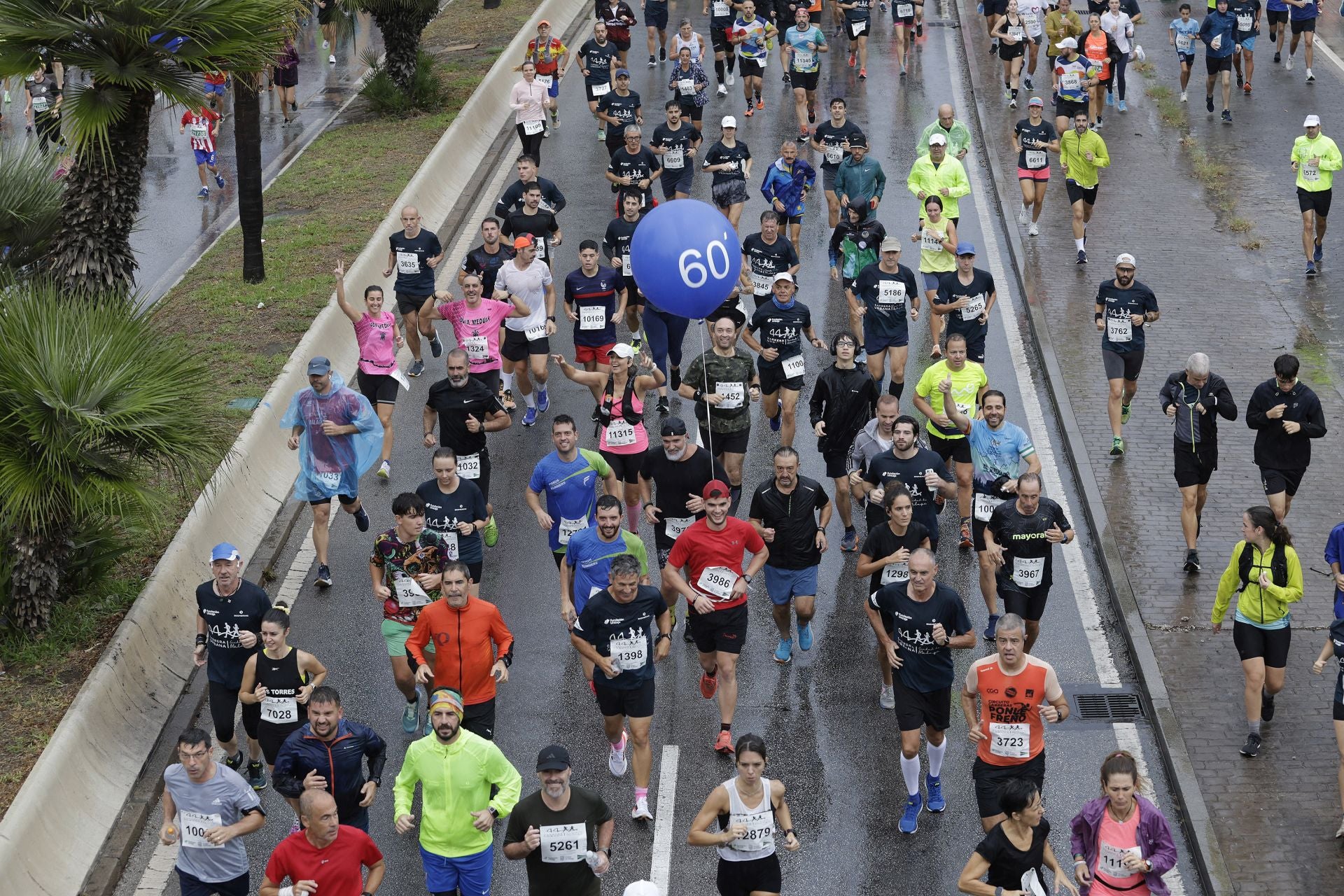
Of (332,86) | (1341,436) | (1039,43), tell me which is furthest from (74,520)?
(1039,43)

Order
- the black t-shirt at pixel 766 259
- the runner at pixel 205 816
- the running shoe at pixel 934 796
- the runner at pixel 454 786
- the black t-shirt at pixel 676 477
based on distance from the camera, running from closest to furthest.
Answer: the runner at pixel 454 786 → the runner at pixel 205 816 → the running shoe at pixel 934 796 → the black t-shirt at pixel 676 477 → the black t-shirt at pixel 766 259

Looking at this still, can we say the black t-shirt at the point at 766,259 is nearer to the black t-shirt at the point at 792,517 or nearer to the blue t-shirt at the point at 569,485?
the blue t-shirt at the point at 569,485

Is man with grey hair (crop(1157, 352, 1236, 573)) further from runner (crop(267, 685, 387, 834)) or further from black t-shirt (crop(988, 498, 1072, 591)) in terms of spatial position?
runner (crop(267, 685, 387, 834))

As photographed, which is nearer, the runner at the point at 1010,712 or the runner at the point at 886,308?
the runner at the point at 1010,712

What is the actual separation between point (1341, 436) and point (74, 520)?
1179 centimetres

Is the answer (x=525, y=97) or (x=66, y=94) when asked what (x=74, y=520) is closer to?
(x=66, y=94)

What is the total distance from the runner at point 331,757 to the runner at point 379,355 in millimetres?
5879

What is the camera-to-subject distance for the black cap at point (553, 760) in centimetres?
862

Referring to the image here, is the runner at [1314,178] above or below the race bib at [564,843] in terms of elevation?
below

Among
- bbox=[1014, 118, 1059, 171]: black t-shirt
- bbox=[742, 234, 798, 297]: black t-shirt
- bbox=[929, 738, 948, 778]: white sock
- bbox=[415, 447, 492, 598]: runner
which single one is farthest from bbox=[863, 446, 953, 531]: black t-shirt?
bbox=[1014, 118, 1059, 171]: black t-shirt

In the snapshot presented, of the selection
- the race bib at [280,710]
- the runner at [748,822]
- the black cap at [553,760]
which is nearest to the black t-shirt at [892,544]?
the runner at [748,822]

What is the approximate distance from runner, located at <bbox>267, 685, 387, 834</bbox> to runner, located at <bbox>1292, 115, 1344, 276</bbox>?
48.7 feet

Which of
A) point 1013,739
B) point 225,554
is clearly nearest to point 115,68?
point 225,554

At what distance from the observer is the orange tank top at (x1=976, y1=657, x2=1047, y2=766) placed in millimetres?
9852
